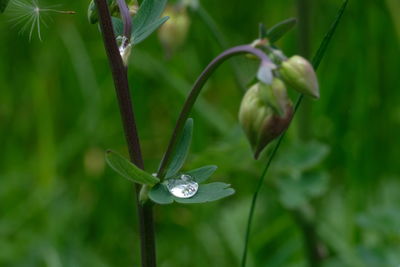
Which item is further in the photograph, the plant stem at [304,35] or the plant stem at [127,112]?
the plant stem at [304,35]

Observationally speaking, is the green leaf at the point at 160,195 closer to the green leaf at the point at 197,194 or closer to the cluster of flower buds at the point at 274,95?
the green leaf at the point at 197,194

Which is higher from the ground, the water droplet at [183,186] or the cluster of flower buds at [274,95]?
the cluster of flower buds at [274,95]

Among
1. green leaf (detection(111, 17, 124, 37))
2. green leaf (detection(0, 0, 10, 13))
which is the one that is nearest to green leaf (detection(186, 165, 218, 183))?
green leaf (detection(111, 17, 124, 37))

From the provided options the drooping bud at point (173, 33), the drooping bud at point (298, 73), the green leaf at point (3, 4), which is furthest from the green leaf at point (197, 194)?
the drooping bud at point (173, 33)

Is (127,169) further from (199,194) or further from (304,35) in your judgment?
(304,35)

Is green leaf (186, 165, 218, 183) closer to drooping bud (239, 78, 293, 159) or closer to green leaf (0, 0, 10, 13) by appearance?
drooping bud (239, 78, 293, 159)

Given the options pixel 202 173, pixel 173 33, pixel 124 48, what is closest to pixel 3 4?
pixel 124 48

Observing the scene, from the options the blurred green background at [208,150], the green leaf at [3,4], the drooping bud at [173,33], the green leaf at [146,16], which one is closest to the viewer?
the green leaf at [3,4]

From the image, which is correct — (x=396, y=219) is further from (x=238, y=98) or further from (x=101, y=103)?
(x=101, y=103)

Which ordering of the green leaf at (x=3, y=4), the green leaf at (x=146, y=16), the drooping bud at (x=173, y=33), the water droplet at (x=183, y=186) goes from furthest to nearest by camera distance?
the drooping bud at (x=173, y=33) < the green leaf at (x=146, y=16) < the water droplet at (x=183, y=186) < the green leaf at (x=3, y=4)
